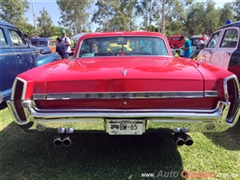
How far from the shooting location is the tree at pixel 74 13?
4858 cm

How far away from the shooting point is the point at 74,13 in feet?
165

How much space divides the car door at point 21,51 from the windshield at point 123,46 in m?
2.51

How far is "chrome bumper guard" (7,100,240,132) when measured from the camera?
2.21 metres

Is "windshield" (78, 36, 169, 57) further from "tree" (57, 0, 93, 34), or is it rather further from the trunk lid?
"tree" (57, 0, 93, 34)

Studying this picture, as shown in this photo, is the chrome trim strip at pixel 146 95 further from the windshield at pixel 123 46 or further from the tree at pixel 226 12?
the tree at pixel 226 12

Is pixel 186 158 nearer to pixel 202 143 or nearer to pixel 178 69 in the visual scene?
pixel 202 143

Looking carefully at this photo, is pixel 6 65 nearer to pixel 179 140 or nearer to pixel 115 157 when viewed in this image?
pixel 115 157

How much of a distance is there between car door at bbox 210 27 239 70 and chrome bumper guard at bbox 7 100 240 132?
2.49 metres

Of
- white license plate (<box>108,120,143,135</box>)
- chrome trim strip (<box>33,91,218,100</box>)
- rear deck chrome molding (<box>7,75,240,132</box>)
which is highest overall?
chrome trim strip (<box>33,91,218,100</box>)

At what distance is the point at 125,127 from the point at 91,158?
2.83 ft

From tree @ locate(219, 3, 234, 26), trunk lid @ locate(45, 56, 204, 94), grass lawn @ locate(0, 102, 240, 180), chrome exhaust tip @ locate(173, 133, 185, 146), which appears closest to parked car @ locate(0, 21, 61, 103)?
grass lawn @ locate(0, 102, 240, 180)

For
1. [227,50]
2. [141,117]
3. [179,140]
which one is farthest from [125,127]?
[227,50]

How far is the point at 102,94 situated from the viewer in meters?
2.24

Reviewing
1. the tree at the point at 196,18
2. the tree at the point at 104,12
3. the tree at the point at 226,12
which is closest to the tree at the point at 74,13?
the tree at the point at 104,12
